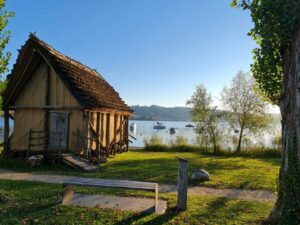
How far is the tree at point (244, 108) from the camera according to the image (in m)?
24.7

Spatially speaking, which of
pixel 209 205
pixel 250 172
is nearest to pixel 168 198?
pixel 209 205

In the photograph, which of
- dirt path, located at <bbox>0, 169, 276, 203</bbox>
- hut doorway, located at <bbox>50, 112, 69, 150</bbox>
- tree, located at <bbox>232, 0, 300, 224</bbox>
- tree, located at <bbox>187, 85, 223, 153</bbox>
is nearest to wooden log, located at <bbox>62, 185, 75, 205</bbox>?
dirt path, located at <bbox>0, 169, 276, 203</bbox>

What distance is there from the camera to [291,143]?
600 centimetres

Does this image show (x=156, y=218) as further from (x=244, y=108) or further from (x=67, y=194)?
(x=244, y=108)

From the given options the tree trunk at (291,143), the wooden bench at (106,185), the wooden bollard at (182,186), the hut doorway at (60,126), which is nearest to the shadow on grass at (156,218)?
the wooden bollard at (182,186)

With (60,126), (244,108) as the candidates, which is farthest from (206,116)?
(60,126)

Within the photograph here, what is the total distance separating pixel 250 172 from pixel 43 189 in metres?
9.47

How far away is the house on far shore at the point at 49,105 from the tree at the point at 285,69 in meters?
11.2

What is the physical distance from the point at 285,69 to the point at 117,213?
509 centimetres

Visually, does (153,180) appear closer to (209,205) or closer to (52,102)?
(209,205)

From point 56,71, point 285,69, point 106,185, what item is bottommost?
point 106,185

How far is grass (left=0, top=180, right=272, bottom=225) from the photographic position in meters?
6.88

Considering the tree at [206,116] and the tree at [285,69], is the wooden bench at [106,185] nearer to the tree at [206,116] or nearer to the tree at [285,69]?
the tree at [285,69]

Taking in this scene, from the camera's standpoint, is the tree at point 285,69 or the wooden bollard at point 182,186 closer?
the tree at point 285,69
